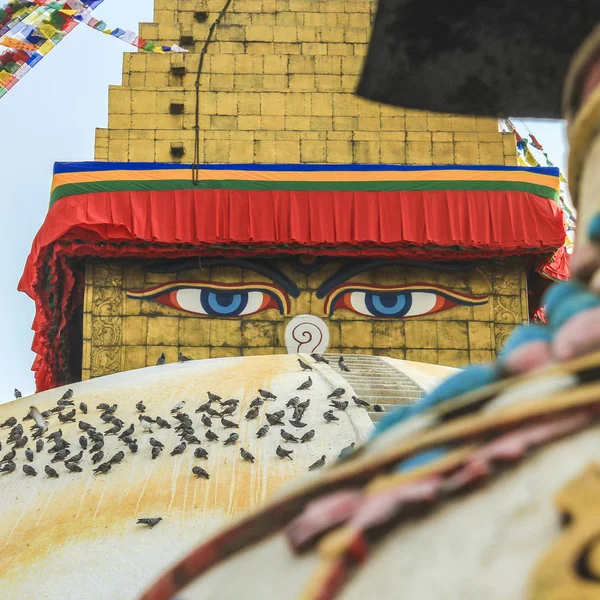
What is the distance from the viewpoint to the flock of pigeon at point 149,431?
4.86 meters

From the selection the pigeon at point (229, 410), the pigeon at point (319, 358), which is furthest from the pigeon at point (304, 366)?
the pigeon at point (229, 410)

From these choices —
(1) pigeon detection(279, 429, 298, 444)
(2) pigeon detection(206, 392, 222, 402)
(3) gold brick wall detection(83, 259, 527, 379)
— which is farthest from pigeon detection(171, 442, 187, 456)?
(3) gold brick wall detection(83, 259, 527, 379)

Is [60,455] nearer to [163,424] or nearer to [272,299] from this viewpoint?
[163,424]

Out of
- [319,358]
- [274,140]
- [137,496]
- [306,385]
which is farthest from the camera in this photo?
[274,140]

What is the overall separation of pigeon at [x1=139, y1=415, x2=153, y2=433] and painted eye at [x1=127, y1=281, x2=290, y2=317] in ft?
11.0

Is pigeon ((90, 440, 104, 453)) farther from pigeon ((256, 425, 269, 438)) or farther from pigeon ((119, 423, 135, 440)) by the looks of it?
pigeon ((256, 425, 269, 438))

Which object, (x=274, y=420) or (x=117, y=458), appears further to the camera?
(x=274, y=420)

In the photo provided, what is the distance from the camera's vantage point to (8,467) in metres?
4.93

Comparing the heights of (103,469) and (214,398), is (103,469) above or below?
below

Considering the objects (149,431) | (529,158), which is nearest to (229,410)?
(149,431)

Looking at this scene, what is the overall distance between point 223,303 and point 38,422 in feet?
10.8

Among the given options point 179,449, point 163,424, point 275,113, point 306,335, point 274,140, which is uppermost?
point 275,113

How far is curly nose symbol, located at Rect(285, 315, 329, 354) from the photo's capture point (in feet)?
28.1

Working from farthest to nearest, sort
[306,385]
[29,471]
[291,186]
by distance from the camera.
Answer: [291,186], [306,385], [29,471]
